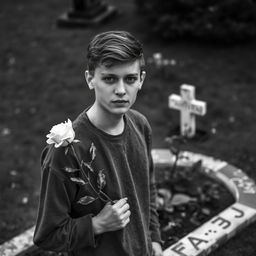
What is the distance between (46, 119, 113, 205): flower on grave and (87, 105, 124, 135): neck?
4.1 inches

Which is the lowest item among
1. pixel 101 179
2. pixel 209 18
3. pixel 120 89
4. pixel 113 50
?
pixel 209 18

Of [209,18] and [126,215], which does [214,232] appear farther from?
[209,18]

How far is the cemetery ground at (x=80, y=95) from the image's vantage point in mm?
4941

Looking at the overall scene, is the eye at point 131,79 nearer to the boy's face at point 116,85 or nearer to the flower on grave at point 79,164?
the boy's face at point 116,85

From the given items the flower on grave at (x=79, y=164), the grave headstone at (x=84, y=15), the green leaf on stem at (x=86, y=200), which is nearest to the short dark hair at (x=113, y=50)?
the flower on grave at (x=79, y=164)

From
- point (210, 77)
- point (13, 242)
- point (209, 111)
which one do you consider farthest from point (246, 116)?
point (13, 242)

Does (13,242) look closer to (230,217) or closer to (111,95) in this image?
(230,217)

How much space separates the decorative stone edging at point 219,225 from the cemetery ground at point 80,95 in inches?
4.0

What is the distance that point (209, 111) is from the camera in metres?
6.08

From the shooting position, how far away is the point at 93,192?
7.93 feet

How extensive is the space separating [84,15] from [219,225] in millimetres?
5942

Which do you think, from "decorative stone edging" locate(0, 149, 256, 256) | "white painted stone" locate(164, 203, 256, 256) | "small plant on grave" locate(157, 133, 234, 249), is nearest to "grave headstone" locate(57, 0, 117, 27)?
"decorative stone edging" locate(0, 149, 256, 256)

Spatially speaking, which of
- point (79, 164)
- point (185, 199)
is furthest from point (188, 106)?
point (79, 164)

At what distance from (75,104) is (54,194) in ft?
14.0
